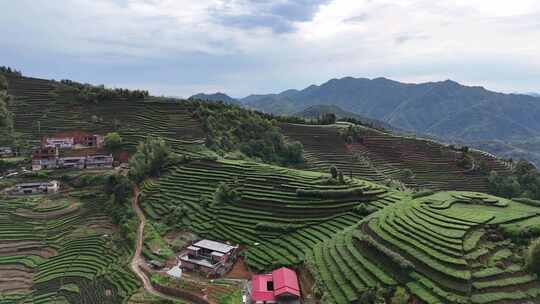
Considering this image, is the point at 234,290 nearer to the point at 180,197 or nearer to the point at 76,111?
the point at 180,197

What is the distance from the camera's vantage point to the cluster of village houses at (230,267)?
26812 millimetres

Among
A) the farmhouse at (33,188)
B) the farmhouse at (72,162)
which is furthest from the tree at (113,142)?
the farmhouse at (33,188)

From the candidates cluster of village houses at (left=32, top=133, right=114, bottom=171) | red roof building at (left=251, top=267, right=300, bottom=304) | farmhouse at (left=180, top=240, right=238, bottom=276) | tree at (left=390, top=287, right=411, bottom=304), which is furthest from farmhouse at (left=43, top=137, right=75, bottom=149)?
tree at (left=390, top=287, right=411, bottom=304)

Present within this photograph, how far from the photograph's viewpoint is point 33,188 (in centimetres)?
5097

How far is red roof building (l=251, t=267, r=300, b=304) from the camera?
1049 inches

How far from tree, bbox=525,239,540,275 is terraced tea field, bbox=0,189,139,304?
1251 inches

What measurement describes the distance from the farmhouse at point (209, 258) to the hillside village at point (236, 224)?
14 cm

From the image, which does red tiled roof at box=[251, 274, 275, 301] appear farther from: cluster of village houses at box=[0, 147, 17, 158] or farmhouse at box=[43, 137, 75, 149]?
cluster of village houses at box=[0, 147, 17, 158]

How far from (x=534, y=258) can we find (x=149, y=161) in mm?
48516

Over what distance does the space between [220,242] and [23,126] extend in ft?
198

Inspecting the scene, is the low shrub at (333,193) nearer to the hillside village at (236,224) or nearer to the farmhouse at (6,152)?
the hillside village at (236,224)

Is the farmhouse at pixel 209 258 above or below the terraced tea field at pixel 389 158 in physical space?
below

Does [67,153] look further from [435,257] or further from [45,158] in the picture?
[435,257]

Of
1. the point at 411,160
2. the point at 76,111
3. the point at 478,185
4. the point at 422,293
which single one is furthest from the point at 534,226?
the point at 76,111
